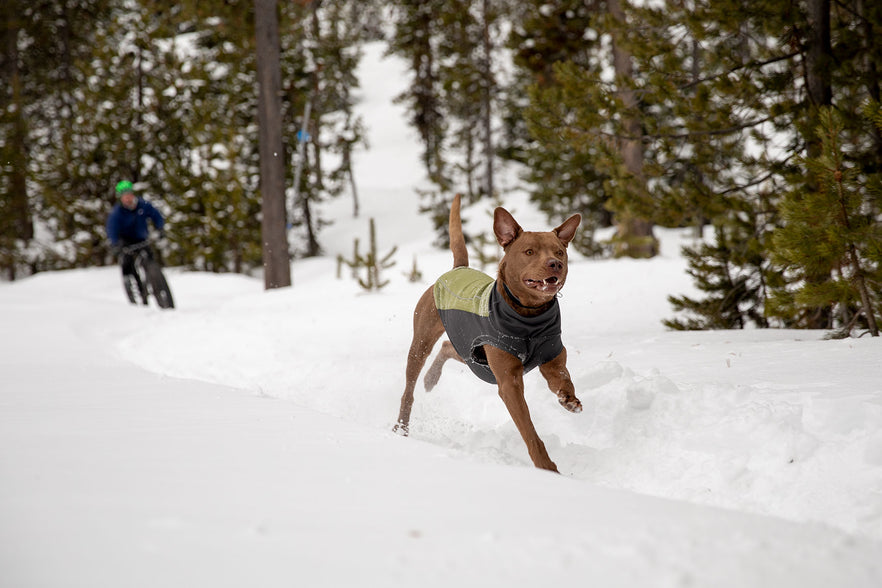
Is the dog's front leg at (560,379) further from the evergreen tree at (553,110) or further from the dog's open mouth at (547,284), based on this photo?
the evergreen tree at (553,110)

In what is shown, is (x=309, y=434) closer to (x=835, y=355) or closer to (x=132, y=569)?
(x=132, y=569)

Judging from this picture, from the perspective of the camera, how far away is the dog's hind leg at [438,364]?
17.0 ft

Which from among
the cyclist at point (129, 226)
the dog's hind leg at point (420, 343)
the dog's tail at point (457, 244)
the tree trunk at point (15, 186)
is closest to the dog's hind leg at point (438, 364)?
the dog's hind leg at point (420, 343)

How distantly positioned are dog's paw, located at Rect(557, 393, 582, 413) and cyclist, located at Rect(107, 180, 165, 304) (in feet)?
31.7

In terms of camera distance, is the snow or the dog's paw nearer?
the snow

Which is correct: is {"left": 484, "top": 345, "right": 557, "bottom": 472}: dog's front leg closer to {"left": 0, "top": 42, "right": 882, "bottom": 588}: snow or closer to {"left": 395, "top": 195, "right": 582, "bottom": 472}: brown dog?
{"left": 395, "top": 195, "right": 582, "bottom": 472}: brown dog

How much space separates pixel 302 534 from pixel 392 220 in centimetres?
3227

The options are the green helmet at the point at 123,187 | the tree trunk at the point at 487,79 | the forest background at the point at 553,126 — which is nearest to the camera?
the forest background at the point at 553,126

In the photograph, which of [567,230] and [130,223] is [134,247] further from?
[567,230]

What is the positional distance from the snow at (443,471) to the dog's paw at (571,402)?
0.27 metres

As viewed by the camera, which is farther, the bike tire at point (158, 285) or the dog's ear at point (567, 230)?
the bike tire at point (158, 285)

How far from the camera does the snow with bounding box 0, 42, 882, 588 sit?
1.67 metres

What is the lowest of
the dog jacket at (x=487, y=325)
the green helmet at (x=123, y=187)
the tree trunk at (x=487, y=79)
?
the dog jacket at (x=487, y=325)

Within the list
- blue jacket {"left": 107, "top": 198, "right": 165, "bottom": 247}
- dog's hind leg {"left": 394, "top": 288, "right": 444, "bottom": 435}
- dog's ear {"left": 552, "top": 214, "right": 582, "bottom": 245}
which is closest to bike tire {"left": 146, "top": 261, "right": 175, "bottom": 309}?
blue jacket {"left": 107, "top": 198, "right": 165, "bottom": 247}
